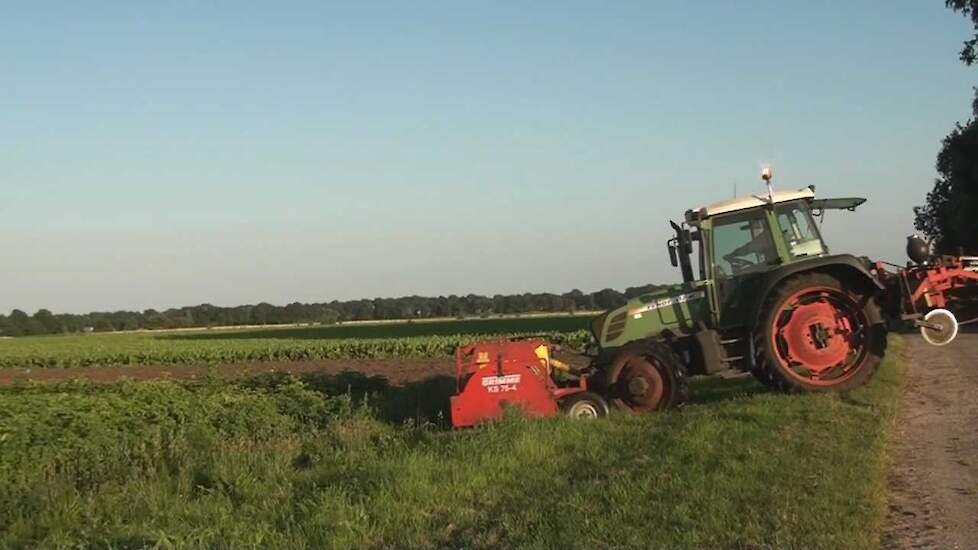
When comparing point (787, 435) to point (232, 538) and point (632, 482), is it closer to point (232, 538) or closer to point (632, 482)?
point (632, 482)

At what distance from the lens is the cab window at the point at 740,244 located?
11562 millimetres

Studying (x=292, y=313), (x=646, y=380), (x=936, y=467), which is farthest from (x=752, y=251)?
(x=292, y=313)

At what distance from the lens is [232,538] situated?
6.12 metres

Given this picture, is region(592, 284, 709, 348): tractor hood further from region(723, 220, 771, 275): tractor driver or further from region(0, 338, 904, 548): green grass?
region(0, 338, 904, 548): green grass

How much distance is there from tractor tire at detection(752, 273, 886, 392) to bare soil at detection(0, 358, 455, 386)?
1263 centimetres

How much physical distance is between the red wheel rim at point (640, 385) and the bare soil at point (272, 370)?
38.4 feet

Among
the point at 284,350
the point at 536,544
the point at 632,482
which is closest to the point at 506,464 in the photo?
the point at 632,482

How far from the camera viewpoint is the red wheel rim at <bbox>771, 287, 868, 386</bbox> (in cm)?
1114

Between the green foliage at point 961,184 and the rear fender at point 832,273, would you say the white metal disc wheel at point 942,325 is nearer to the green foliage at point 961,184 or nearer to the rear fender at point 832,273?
the rear fender at point 832,273

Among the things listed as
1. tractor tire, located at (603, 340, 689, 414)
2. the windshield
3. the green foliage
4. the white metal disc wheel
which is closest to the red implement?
tractor tire, located at (603, 340, 689, 414)

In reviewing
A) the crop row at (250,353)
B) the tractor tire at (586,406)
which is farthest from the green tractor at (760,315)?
the crop row at (250,353)

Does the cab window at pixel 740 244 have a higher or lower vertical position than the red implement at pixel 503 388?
higher

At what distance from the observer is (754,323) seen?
10961 mm

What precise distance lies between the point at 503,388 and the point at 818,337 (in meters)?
3.96
